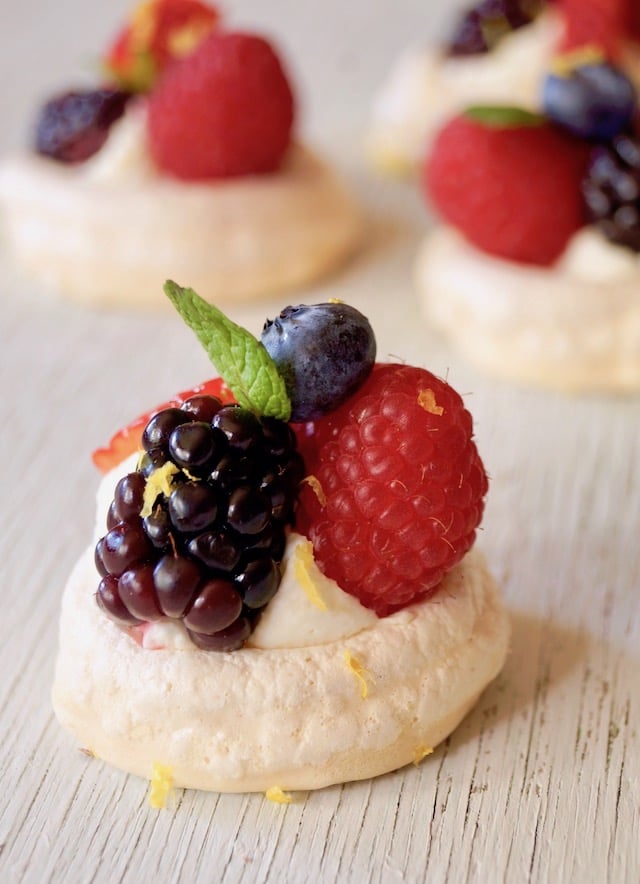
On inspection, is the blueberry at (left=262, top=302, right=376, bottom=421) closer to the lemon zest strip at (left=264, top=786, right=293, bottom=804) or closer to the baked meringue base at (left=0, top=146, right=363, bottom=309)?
the lemon zest strip at (left=264, top=786, right=293, bottom=804)

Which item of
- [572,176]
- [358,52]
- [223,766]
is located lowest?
[358,52]

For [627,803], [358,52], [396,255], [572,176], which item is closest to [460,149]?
[572,176]

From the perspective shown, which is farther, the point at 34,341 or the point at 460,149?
the point at 34,341

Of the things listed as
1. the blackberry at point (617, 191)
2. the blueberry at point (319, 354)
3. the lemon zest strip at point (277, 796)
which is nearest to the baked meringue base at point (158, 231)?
the blackberry at point (617, 191)

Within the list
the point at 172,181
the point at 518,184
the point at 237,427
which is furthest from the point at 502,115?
the point at 237,427

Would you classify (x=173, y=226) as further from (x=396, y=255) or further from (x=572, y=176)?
(x=572, y=176)

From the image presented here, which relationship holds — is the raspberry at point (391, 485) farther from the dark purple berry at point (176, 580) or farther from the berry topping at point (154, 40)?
the berry topping at point (154, 40)

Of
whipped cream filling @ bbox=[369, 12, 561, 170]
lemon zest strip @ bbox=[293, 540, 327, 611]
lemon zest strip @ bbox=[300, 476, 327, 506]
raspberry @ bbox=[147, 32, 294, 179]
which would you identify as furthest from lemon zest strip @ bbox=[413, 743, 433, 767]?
whipped cream filling @ bbox=[369, 12, 561, 170]

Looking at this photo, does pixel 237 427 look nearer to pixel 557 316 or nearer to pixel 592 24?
pixel 557 316
